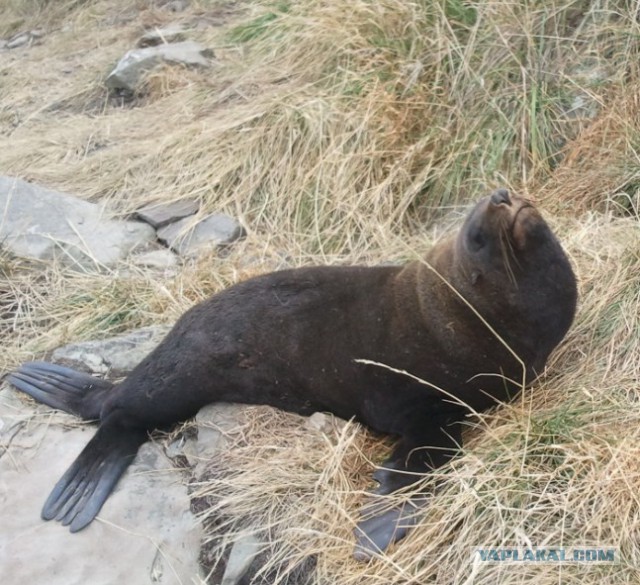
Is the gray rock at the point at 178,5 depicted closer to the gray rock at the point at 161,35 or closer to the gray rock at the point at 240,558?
the gray rock at the point at 161,35

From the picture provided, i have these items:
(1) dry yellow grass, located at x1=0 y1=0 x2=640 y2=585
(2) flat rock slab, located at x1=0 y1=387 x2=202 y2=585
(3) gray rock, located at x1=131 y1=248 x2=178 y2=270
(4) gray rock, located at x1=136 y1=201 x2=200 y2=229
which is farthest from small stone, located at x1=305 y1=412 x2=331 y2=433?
(4) gray rock, located at x1=136 y1=201 x2=200 y2=229

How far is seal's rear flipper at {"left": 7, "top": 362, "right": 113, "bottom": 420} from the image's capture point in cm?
359

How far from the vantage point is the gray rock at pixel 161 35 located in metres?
7.51

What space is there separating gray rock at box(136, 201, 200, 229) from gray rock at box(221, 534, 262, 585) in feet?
8.70

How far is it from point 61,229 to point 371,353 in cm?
253

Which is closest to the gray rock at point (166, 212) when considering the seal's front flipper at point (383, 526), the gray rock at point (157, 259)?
the gray rock at point (157, 259)

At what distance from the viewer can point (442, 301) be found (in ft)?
9.91

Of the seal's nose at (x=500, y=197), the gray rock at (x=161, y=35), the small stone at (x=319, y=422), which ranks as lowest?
the gray rock at (x=161, y=35)

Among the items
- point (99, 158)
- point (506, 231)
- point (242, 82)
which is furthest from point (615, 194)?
point (99, 158)

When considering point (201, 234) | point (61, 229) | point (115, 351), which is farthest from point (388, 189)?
point (61, 229)

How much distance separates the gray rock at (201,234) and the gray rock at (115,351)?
88 centimetres

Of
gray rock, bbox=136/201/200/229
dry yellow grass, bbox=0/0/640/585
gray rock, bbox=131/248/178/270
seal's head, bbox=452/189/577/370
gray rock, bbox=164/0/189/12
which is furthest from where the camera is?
gray rock, bbox=164/0/189/12

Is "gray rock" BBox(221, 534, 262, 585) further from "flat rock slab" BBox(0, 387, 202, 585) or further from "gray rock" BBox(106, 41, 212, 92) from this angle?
"gray rock" BBox(106, 41, 212, 92)

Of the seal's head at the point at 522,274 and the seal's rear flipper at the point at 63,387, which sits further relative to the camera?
the seal's rear flipper at the point at 63,387
